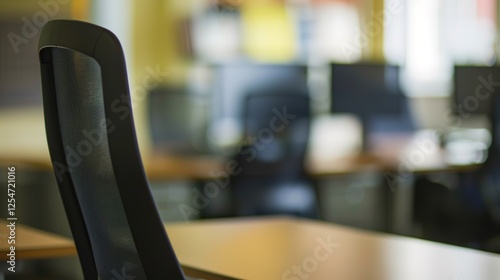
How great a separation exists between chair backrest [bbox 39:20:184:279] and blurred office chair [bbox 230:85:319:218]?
3.28m

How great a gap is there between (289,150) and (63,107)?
3.62m

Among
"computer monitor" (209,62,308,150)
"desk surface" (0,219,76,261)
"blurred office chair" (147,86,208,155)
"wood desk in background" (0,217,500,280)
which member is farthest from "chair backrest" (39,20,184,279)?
"blurred office chair" (147,86,208,155)

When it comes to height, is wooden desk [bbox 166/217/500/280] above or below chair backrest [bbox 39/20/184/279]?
below

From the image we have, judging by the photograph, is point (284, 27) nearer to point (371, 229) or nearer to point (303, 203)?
point (371, 229)

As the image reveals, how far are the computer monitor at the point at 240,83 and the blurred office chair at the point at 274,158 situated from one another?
0.25 m

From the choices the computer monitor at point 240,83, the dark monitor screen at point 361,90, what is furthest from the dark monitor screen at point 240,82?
the dark monitor screen at point 361,90

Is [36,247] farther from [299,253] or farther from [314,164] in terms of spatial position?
[314,164]

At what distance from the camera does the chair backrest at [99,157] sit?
5.14 ft

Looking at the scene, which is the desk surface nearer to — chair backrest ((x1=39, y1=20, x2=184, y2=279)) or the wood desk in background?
the wood desk in background

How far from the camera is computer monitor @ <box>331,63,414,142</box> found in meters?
6.62

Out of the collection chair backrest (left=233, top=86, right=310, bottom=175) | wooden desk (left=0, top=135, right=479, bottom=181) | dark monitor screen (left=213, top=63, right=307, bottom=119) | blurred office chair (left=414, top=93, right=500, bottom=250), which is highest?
dark monitor screen (left=213, top=63, right=307, bottom=119)

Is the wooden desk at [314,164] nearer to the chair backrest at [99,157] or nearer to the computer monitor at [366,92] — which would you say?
the computer monitor at [366,92]

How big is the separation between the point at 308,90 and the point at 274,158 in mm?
975

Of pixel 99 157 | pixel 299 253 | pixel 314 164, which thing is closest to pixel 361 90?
pixel 314 164
